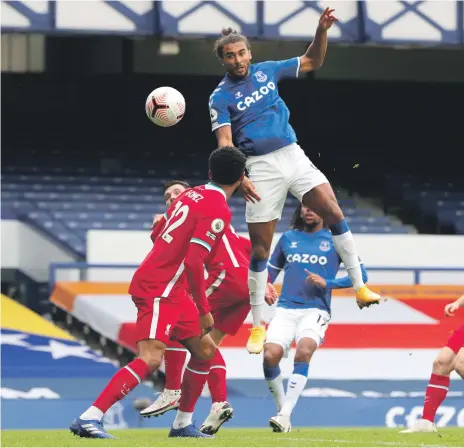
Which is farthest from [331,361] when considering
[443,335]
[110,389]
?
[110,389]

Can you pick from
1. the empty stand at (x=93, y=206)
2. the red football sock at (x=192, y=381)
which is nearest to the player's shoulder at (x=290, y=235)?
the red football sock at (x=192, y=381)

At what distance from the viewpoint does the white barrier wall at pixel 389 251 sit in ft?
57.3

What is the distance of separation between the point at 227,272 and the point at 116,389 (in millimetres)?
2023

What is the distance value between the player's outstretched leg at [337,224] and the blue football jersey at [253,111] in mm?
413

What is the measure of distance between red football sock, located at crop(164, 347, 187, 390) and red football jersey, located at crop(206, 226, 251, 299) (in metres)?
0.51

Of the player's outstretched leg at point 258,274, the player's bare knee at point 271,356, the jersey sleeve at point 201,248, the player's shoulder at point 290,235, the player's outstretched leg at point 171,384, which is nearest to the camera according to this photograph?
the jersey sleeve at point 201,248

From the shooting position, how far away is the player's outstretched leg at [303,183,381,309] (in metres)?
8.79

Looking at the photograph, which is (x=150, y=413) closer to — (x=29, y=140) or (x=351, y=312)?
(x=351, y=312)

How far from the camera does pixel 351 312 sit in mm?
16891

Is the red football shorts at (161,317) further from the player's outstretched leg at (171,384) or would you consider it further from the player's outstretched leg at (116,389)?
the player's outstretched leg at (171,384)

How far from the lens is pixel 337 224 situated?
8.94 m

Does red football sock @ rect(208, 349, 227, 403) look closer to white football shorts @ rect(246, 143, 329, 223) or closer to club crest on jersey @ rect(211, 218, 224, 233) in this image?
white football shorts @ rect(246, 143, 329, 223)

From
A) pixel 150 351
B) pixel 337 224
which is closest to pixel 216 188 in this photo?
pixel 150 351

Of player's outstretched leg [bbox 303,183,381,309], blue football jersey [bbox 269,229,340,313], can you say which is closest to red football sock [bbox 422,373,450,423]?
player's outstretched leg [bbox 303,183,381,309]
